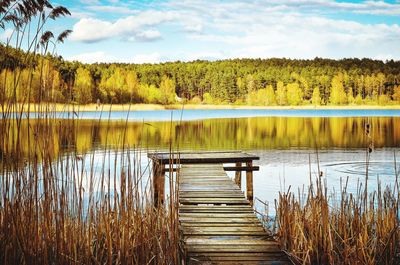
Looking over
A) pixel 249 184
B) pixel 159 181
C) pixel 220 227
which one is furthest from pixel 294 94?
pixel 220 227

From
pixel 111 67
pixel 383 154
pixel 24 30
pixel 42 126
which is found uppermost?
pixel 111 67

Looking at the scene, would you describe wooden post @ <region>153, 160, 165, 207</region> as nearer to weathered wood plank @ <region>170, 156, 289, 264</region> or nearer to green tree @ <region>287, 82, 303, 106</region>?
weathered wood plank @ <region>170, 156, 289, 264</region>

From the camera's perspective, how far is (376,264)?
4289 mm

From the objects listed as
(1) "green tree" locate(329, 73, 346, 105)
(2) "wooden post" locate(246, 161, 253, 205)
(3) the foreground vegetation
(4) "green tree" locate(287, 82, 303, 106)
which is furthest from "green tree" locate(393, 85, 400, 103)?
(3) the foreground vegetation

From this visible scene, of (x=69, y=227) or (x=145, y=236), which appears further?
(x=145, y=236)

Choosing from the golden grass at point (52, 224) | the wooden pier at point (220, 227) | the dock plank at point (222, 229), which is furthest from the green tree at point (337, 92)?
the golden grass at point (52, 224)

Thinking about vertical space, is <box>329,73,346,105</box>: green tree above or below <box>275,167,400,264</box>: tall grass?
above

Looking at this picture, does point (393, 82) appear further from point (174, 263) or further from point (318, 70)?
point (174, 263)

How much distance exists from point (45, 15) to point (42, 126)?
30.3 inches

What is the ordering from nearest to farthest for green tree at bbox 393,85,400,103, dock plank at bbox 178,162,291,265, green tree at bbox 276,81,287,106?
dock plank at bbox 178,162,291,265
green tree at bbox 393,85,400,103
green tree at bbox 276,81,287,106

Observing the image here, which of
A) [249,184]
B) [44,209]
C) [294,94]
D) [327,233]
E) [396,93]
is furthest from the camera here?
[294,94]

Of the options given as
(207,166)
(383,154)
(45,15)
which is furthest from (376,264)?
(383,154)

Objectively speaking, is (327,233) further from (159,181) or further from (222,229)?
(159,181)

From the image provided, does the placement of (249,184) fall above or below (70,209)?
below
